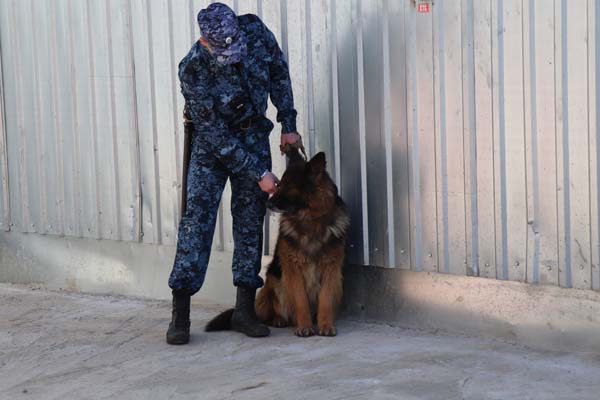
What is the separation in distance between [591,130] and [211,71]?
90.0 inches

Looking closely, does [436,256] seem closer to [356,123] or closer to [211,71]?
[356,123]

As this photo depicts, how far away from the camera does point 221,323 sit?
23.1 ft

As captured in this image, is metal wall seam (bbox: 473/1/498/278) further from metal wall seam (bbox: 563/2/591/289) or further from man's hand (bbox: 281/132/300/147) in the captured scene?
man's hand (bbox: 281/132/300/147)

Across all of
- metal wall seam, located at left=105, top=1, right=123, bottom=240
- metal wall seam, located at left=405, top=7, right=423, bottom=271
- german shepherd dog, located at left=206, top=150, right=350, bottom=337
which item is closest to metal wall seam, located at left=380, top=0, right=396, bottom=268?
metal wall seam, located at left=405, top=7, right=423, bottom=271

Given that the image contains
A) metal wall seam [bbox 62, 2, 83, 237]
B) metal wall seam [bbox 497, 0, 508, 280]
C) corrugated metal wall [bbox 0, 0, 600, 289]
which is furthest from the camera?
metal wall seam [bbox 62, 2, 83, 237]

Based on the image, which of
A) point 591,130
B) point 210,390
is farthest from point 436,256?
point 210,390

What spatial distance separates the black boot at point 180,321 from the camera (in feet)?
22.1

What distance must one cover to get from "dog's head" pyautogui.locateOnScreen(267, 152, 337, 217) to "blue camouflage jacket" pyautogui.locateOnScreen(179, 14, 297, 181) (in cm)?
19

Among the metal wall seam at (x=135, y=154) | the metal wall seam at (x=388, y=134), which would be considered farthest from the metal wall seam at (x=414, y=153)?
the metal wall seam at (x=135, y=154)

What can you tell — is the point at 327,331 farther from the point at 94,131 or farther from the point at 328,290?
the point at 94,131

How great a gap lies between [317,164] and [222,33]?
39.7 inches

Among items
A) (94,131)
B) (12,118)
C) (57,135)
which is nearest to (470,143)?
(94,131)

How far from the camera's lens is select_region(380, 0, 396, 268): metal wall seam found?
6.71 metres

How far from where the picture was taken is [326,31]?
7035 mm
